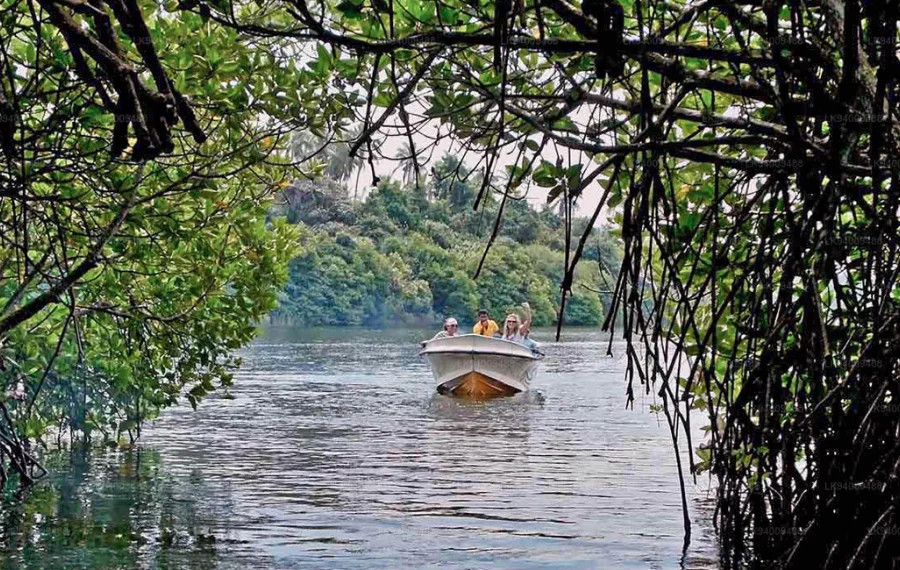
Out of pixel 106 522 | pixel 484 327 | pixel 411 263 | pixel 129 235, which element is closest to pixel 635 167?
pixel 129 235

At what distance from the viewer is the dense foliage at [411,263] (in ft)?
254

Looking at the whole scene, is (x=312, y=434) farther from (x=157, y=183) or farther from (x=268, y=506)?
(x=157, y=183)

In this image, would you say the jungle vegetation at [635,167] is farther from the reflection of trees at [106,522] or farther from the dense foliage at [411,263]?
the dense foliage at [411,263]

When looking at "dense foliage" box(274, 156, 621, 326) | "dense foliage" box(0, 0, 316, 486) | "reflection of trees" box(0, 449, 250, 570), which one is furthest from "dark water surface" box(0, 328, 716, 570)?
"dense foliage" box(274, 156, 621, 326)

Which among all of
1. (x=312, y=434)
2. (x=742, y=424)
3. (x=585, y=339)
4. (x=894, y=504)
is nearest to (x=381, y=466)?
(x=312, y=434)

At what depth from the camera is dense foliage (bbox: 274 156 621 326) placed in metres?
77.4

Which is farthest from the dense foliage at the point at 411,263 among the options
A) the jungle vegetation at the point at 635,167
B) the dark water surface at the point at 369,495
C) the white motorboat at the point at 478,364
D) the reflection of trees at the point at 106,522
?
the jungle vegetation at the point at 635,167

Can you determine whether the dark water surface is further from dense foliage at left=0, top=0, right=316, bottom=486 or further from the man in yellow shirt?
the man in yellow shirt

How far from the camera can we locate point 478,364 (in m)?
29.5

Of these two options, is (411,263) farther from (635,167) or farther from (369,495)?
(635,167)

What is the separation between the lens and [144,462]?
54.5 feet

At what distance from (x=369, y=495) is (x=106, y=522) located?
3.17 m

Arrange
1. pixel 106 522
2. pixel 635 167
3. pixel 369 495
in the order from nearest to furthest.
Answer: pixel 635 167 < pixel 106 522 < pixel 369 495

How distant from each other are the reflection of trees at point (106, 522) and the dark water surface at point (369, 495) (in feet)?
0.09
